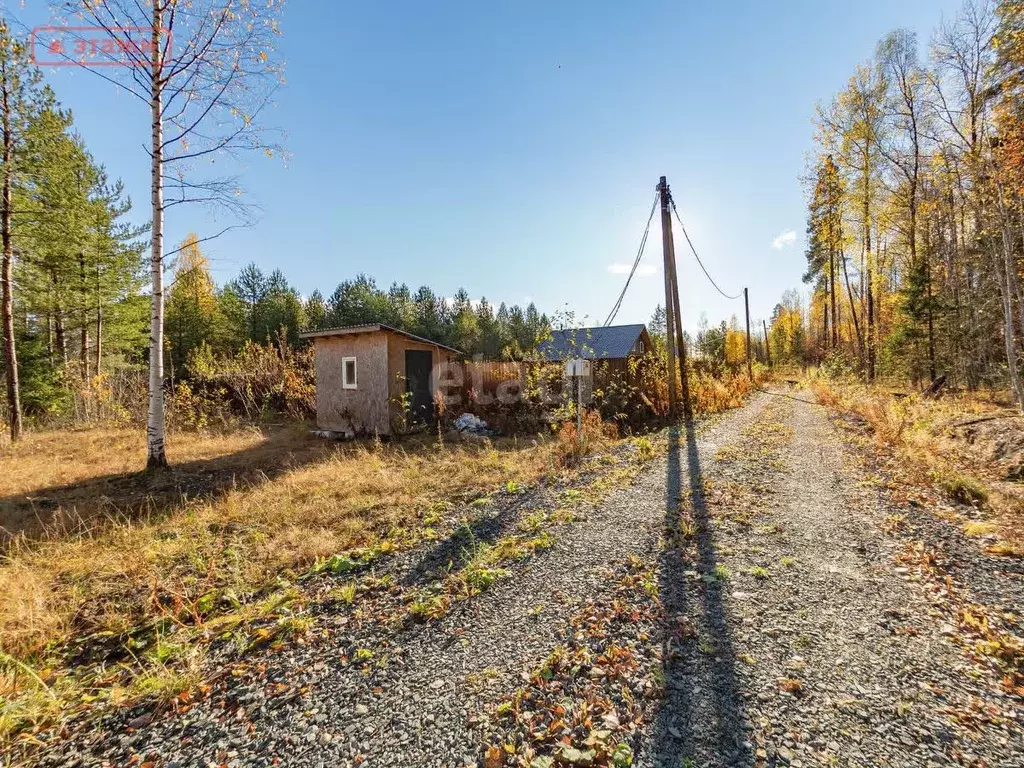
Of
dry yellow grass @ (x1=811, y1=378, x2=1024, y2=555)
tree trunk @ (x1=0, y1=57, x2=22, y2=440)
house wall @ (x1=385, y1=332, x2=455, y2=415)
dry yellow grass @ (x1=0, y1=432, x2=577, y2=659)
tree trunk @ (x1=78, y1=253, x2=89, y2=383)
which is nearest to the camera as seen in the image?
dry yellow grass @ (x1=0, y1=432, x2=577, y2=659)

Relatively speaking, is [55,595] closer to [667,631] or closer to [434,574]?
[434,574]

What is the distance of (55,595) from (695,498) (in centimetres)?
627

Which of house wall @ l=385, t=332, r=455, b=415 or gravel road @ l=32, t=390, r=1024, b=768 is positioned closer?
gravel road @ l=32, t=390, r=1024, b=768

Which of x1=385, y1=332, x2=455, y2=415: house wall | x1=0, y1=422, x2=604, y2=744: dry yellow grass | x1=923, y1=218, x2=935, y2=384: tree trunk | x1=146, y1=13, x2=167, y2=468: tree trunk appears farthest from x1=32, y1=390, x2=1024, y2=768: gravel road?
x1=923, y1=218, x2=935, y2=384: tree trunk

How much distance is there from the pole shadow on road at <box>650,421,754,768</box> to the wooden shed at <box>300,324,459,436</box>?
28.1ft

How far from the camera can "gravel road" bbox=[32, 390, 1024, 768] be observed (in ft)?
5.82

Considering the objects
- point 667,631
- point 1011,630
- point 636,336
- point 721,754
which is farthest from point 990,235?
point 636,336

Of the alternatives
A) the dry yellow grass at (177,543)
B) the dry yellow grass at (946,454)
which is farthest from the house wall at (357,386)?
the dry yellow grass at (946,454)

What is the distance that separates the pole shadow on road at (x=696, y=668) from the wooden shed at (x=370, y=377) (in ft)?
28.1

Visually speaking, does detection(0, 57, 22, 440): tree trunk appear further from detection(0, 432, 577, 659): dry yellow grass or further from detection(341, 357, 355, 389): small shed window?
detection(341, 357, 355, 389): small shed window

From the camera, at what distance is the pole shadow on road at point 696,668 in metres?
1.74

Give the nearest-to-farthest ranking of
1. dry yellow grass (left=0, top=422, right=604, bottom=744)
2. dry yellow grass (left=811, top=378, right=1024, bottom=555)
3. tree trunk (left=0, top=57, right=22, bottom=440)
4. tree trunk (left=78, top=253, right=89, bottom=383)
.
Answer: dry yellow grass (left=0, top=422, right=604, bottom=744) → dry yellow grass (left=811, top=378, right=1024, bottom=555) → tree trunk (left=0, top=57, right=22, bottom=440) → tree trunk (left=78, top=253, right=89, bottom=383)

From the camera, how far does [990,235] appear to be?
784 centimetres

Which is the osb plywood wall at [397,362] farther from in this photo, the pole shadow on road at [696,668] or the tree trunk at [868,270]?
the tree trunk at [868,270]
